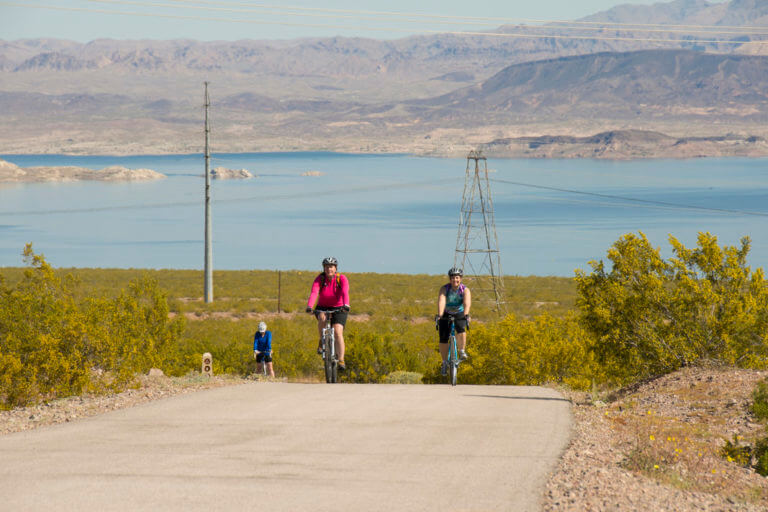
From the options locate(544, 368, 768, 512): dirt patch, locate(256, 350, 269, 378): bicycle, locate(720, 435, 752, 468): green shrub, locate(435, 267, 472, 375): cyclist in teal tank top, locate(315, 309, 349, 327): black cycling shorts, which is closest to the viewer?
locate(544, 368, 768, 512): dirt patch

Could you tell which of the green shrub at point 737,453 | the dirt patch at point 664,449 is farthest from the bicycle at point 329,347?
the green shrub at point 737,453

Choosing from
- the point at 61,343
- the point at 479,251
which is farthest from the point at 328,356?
the point at 479,251

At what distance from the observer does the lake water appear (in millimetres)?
97188

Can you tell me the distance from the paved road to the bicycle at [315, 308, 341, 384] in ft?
8.39

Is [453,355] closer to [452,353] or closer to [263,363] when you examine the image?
[452,353]

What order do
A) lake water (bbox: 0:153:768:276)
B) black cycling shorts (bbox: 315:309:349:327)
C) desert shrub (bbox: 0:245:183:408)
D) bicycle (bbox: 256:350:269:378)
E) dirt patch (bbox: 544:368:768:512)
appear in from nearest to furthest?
1. dirt patch (bbox: 544:368:768:512)
2. desert shrub (bbox: 0:245:183:408)
3. black cycling shorts (bbox: 315:309:349:327)
4. bicycle (bbox: 256:350:269:378)
5. lake water (bbox: 0:153:768:276)

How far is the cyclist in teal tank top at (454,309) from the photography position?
13.6m

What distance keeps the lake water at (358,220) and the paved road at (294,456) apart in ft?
250

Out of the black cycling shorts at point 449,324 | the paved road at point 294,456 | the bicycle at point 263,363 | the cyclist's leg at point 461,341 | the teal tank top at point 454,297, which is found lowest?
the bicycle at point 263,363

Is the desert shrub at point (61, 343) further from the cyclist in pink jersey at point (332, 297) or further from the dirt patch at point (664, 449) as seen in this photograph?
the dirt patch at point (664, 449)

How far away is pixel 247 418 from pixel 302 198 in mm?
159145

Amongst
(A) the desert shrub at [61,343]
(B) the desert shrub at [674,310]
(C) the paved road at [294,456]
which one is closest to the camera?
(C) the paved road at [294,456]

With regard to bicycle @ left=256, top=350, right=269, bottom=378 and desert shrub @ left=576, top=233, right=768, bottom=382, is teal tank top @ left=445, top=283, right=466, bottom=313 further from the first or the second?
bicycle @ left=256, top=350, right=269, bottom=378

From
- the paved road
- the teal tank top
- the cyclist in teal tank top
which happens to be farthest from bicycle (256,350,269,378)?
the paved road
